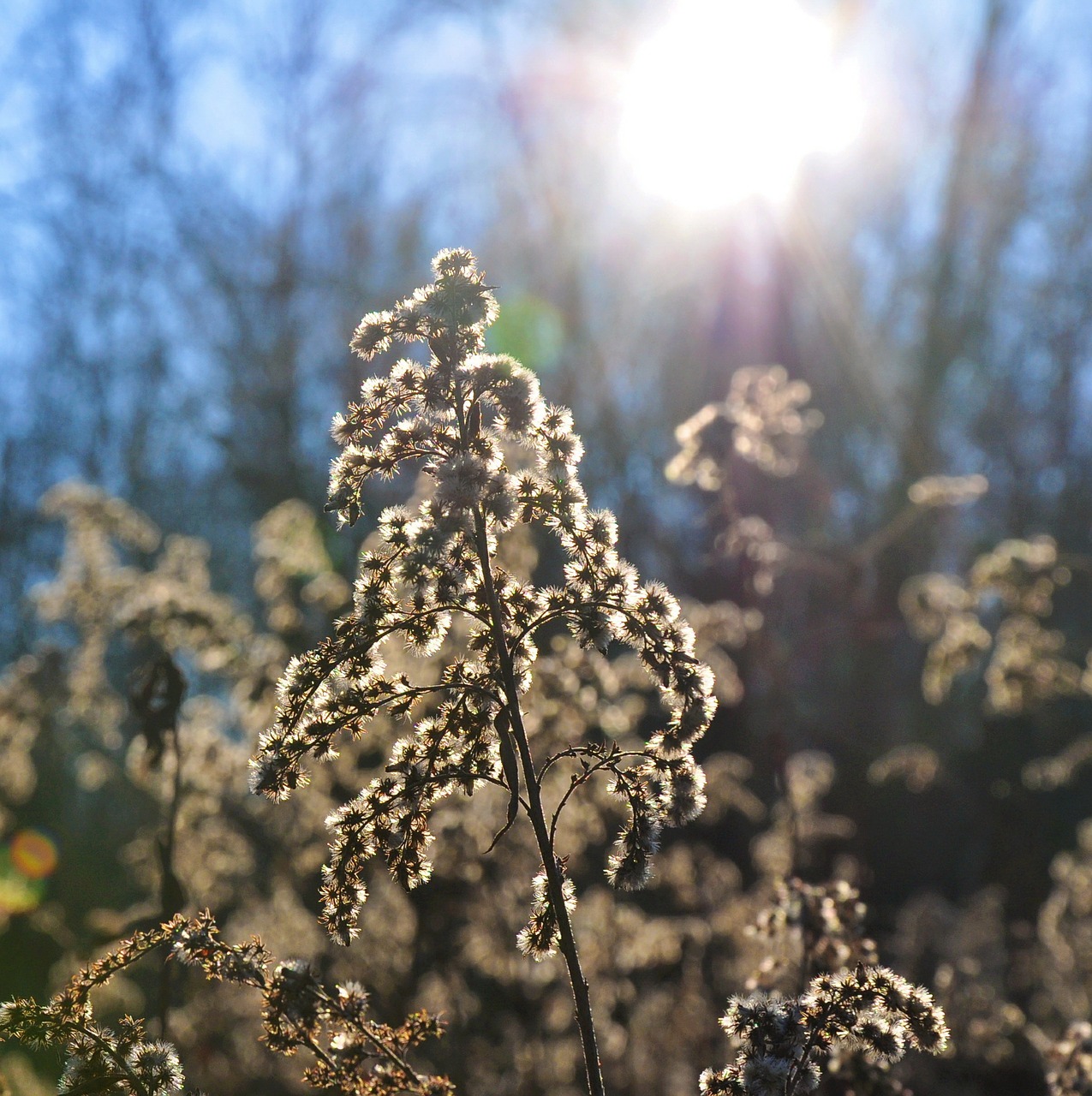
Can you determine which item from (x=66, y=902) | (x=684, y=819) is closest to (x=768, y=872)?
(x=684, y=819)

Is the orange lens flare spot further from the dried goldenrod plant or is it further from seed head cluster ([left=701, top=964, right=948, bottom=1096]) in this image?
seed head cluster ([left=701, top=964, right=948, bottom=1096])

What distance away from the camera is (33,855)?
9172mm

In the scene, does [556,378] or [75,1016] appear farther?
[556,378]

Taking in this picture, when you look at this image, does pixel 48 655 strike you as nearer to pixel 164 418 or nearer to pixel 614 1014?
pixel 614 1014

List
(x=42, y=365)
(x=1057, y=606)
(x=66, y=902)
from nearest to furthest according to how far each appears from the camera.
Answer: (x=66, y=902), (x=1057, y=606), (x=42, y=365)

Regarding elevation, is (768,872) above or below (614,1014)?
above

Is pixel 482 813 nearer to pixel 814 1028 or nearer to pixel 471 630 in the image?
pixel 471 630

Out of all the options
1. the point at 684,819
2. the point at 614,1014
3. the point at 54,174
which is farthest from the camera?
the point at 54,174

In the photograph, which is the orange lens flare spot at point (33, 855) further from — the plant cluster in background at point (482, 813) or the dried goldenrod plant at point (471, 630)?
the dried goldenrod plant at point (471, 630)

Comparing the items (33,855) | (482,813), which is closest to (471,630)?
(482,813)

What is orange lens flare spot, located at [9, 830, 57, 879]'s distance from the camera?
345 inches

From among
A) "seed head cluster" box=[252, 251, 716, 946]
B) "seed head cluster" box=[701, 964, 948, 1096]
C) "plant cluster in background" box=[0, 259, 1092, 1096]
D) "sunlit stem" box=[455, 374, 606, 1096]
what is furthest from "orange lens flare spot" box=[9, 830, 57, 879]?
"seed head cluster" box=[701, 964, 948, 1096]

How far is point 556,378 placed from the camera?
1319 centimetres

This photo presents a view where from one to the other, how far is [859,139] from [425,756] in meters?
18.0
